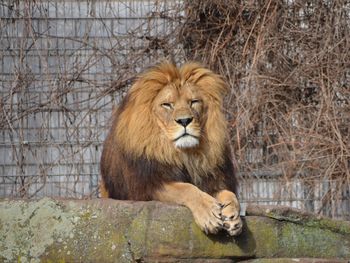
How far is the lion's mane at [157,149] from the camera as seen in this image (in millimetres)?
5258

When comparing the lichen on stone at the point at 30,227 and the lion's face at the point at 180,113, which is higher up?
the lion's face at the point at 180,113

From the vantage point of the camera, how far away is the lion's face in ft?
17.2

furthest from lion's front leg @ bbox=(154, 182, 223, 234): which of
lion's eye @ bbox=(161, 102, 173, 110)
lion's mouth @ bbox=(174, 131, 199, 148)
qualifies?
lion's eye @ bbox=(161, 102, 173, 110)

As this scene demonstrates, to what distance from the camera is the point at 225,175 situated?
544 cm

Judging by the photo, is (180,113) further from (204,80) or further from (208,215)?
(208,215)

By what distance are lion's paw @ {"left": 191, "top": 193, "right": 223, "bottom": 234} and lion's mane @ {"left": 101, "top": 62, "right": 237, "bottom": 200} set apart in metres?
0.44

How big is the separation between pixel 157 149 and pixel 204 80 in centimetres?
57

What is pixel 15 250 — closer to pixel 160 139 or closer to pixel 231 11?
pixel 160 139

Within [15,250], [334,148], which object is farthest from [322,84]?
[15,250]

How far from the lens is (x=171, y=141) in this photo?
5.25m

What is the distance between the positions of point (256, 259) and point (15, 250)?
1.27 meters

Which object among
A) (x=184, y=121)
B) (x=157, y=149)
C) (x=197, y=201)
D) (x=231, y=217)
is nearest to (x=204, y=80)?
(x=184, y=121)

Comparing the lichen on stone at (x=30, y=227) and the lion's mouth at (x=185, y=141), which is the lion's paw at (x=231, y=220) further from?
the lichen on stone at (x=30, y=227)

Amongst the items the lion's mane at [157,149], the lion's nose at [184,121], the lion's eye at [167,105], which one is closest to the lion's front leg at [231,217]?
the lion's mane at [157,149]
